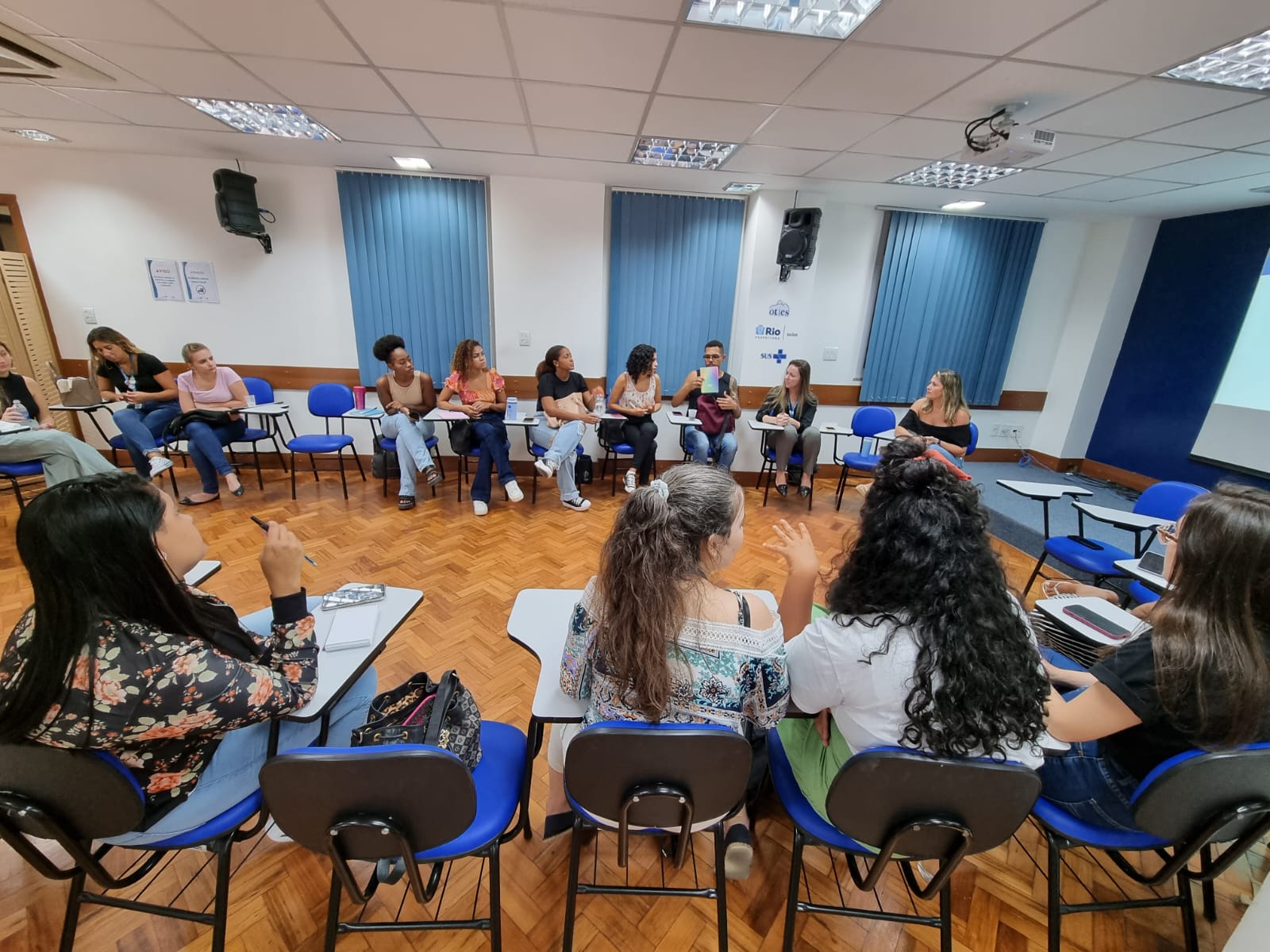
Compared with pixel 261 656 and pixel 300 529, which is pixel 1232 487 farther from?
pixel 300 529

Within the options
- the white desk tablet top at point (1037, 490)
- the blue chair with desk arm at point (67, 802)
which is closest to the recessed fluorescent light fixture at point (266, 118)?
the blue chair with desk arm at point (67, 802)

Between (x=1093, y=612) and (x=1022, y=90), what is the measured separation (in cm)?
255

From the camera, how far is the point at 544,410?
450 cm

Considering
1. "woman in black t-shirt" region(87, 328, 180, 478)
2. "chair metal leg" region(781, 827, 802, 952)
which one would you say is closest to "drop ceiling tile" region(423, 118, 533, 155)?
"woman in black t-shirt" region(87, 328, 180, 478)

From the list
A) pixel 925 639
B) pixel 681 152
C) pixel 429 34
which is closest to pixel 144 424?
pixel 429 34

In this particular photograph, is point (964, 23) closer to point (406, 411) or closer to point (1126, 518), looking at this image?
point (1126, 518)

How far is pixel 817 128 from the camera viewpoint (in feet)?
9.85

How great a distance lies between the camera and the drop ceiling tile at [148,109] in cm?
299

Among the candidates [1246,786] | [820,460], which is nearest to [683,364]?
[820,460]

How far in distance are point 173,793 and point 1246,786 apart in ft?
7.66

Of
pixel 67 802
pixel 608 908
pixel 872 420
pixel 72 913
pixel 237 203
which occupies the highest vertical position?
pixel 237 203

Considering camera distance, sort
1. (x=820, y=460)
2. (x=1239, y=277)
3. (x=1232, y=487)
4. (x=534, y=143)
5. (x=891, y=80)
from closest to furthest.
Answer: (x=1232, y=487) → (x=891, y=80) → (x=534, y=143) → (x=1239, y=277) → (x=820, y=460)

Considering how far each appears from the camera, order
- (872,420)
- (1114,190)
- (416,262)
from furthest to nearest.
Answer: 1. (872,420)
2. (416,262)
3. (1114,190)

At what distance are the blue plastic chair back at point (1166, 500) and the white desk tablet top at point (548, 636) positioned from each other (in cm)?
272
